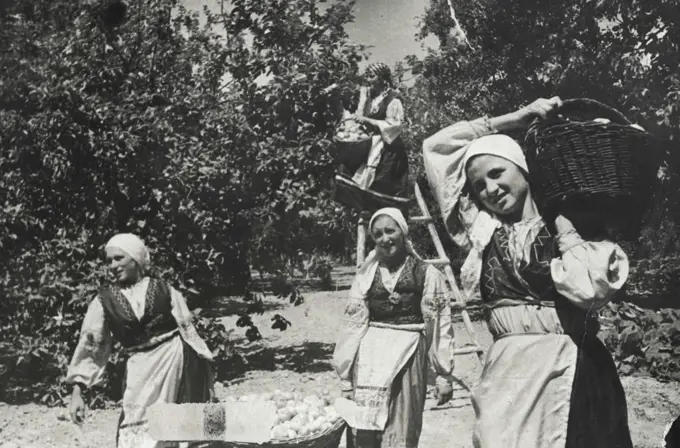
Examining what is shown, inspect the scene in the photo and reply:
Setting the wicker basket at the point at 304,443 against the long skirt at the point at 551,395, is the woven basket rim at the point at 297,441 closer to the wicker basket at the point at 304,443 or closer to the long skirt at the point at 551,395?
the wicker basket at the point at 304,443

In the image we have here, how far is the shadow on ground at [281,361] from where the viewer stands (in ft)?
29.1

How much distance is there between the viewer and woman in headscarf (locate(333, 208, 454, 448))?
4172 millimetres

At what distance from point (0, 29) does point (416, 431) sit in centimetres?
546

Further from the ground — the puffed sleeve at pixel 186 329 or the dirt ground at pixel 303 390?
the puffed sleeve at pixel 186 329

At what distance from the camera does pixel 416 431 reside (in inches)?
169

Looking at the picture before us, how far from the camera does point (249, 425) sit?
3.92 m

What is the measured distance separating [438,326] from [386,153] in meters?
1.91

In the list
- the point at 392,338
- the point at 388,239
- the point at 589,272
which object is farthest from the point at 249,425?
the point at 589,272

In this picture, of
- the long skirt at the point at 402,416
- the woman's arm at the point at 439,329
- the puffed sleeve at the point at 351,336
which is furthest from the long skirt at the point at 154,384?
the woman's arm at the point at 439,329

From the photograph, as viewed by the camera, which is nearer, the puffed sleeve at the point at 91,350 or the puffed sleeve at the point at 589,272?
the puffed sleeve at the point at 589,272

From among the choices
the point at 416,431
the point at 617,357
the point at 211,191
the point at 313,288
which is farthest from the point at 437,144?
the point at 313,288

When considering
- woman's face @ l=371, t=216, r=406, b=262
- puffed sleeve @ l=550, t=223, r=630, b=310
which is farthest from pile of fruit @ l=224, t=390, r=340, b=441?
puffed sleeve @ l=550, t=223, r=630, b=310

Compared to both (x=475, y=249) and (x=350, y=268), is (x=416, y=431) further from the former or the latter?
(x=350, y=268)

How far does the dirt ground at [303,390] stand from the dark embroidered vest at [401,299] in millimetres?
1852
